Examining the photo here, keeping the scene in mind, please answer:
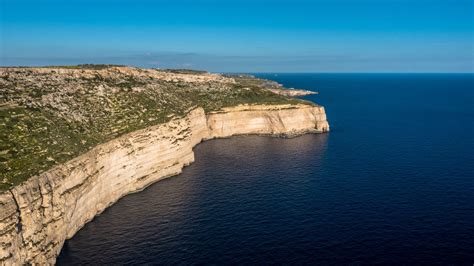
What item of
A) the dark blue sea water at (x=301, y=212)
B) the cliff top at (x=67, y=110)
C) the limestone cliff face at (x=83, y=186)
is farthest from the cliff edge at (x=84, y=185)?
the dark blue sea water at (x=301, y=212)

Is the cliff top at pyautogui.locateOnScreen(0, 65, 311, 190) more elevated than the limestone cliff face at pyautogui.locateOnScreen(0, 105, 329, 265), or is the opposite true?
the cliff top at pyautogui.locateOnScreen(0, 65, 311, 190)

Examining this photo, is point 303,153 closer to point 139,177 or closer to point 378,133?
point 378,133

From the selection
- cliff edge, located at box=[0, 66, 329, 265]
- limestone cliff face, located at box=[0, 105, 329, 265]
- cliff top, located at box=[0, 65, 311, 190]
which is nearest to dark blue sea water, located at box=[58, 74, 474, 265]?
cliff edge, located at box=[0, 66, 329, 265]

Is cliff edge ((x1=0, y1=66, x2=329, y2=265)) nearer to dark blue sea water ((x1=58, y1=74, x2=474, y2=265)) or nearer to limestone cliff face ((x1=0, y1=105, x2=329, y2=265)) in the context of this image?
limestone cliff face ((x1=0, y1=105, x2=329, y2=265))

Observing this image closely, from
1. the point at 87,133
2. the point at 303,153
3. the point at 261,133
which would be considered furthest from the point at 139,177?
the point at 261,133

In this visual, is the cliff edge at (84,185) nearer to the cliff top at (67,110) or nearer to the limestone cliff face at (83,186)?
the limestone cliff face at (83,186)

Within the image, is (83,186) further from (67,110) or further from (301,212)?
(301,212)

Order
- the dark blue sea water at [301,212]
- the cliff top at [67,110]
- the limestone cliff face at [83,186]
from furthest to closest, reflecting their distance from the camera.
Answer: the cliff top at [67,110], the dark blue sea water at [301,212], the limestone cliff face at [83,186]
